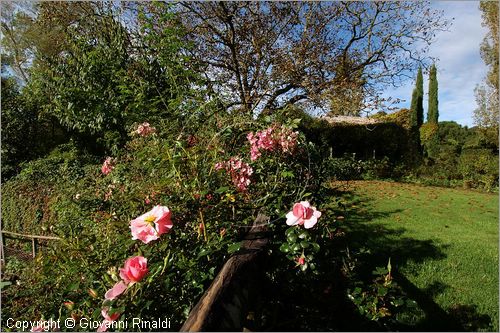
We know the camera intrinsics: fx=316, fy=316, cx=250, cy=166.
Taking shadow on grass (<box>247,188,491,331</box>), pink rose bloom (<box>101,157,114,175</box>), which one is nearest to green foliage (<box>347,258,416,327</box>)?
shadow on grass (<box>247,188,491,331</box>)

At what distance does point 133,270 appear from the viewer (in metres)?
1.15

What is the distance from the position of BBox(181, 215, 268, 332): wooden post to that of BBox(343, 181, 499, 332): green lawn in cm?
138

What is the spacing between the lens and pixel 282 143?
2133mm

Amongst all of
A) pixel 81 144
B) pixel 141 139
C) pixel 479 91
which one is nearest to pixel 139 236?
pixel 141 139

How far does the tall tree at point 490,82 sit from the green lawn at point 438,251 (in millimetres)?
10508

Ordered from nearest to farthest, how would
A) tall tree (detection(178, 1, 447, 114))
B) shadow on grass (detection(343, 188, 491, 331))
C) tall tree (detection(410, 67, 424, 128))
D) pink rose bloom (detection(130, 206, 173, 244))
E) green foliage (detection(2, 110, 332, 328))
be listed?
pink rose bloom (detection(130, 206, 173, 244))
green foliage (detection(2, 110, 332, 328))
shadow on grass (detection(343, 188, 491, 331))
tall tree (detection(178, 1, 447, 114))
tall tree (detection(410, 67, 424, 128))

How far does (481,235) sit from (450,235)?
2.06ft

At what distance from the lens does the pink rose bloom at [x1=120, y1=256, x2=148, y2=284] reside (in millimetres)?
1151

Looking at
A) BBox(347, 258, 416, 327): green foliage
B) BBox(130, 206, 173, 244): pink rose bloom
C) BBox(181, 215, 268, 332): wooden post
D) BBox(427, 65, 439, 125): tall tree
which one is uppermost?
BBox(427, 65, 439, 125): tall tree

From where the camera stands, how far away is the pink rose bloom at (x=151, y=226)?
126 cm

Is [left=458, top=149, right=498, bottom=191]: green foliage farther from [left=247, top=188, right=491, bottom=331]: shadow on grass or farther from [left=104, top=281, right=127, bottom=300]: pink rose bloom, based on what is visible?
[left=104, top=281, right=127, bottom=300]: pink rose bloom

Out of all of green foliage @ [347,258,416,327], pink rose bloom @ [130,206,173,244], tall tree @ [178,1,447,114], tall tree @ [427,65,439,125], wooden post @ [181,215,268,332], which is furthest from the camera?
tall tree @ [427,65,439,125]

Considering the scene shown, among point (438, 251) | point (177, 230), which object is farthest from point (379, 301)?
point (438, 251)

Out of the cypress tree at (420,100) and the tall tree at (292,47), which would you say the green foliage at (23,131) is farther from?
the cypress tree at (420,100)
